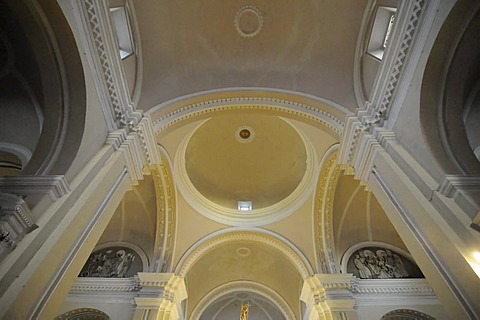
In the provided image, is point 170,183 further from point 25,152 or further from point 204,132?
point 25,152

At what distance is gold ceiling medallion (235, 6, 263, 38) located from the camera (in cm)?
795

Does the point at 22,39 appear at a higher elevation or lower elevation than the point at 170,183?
lower

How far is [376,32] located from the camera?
24.4ft

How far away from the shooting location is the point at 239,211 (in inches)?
521

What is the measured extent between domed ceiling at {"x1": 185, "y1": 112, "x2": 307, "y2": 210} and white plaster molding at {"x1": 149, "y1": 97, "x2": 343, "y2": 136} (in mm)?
4197

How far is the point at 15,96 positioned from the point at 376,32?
23.8 feet

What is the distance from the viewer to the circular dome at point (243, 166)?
12.9 meters

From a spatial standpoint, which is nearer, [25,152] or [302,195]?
[25,152]

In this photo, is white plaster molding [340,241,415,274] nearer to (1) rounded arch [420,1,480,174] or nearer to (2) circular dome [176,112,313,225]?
(2) circular dome [176,112,313,225]

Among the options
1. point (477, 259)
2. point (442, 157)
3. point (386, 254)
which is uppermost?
point (386, 254)

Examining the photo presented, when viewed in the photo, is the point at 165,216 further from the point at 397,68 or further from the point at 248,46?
the point at 397,68

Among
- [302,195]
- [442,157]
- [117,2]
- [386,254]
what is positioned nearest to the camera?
[442,157]

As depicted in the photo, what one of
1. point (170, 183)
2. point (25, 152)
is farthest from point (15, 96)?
point (170, 183)

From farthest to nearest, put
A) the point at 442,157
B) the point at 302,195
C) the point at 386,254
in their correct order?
the point at 302,195 < the point at 386,254 < the point at 442,157
